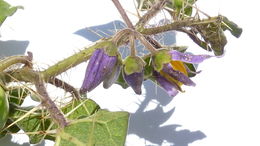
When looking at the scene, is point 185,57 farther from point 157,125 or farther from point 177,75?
point 157,125

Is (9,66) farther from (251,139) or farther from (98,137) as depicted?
(251,139)

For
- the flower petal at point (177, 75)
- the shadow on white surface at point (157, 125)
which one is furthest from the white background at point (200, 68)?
the flower petal at point (177, 75)

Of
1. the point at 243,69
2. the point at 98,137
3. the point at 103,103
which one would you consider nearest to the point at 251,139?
the point at 243,69

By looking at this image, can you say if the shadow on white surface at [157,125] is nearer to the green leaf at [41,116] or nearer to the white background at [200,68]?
the white background at [200,68]

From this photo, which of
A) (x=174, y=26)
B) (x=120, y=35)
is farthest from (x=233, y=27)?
(x=120, y=35)

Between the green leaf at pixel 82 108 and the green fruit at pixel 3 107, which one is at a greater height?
the green fruit at pixel 3 107

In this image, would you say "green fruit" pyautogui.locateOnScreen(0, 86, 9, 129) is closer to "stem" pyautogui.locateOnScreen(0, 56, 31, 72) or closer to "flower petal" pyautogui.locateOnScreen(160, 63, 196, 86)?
"stem" pyautogui.locateOnScreen(0, 56, 31, 72)
